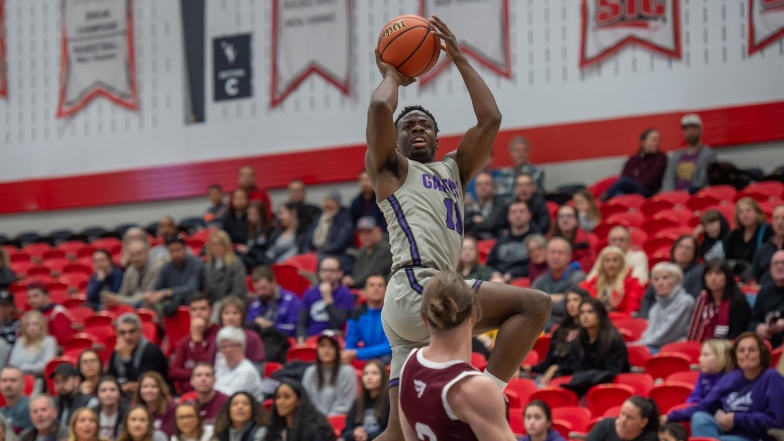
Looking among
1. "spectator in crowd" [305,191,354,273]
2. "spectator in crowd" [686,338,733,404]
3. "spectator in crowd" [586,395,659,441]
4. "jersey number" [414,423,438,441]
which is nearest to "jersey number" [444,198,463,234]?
"jersey number" [414,423,438,441]

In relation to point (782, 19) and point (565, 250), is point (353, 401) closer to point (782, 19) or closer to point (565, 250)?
point (565, 250)

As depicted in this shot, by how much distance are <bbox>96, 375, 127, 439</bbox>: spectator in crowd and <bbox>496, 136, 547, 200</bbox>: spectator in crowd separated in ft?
15.8

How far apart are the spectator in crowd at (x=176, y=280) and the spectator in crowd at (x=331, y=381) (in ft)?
9.31

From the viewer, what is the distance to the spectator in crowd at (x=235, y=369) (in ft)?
33.1

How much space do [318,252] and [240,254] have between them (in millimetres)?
937

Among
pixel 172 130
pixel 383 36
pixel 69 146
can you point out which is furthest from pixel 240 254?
pixel 383 36

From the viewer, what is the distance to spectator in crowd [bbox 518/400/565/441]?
8195 mm

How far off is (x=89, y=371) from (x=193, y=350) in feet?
2.95

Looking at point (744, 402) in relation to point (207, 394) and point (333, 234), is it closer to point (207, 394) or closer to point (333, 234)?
point (207, 394)

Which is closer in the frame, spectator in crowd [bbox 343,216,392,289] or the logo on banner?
spectator in crowd [bbox 343,216,392,289]

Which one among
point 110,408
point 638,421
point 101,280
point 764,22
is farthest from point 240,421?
point 764,22

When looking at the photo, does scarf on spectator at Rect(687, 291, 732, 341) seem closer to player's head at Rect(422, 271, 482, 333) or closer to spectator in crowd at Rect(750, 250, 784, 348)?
spectator in crowd at Rect(750, 250, 784, 348)

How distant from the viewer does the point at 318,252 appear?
43.5 feet

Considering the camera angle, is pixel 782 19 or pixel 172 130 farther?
pixel 172 130
